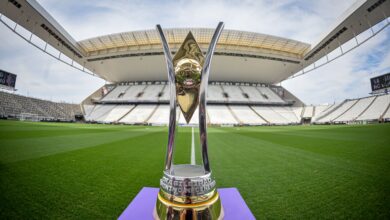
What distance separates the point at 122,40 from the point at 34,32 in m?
11.5

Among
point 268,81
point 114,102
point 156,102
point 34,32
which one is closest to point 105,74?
point 114,102

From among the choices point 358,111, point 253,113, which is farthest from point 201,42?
point 358,111

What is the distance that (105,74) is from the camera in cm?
4072

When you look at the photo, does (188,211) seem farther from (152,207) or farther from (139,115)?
(139,115)

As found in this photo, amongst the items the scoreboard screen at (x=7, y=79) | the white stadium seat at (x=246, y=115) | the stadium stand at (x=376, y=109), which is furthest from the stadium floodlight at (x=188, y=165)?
the scoreboard screen at (x=7, y=79)

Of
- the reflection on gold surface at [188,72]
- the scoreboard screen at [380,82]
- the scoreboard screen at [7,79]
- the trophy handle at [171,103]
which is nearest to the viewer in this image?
the trophy handle at [171,103]

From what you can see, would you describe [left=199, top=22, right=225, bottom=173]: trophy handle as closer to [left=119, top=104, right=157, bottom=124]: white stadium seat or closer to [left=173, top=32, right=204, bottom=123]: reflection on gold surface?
[left=173, top=32, right=204, bottom=123]: reflection on gold surface

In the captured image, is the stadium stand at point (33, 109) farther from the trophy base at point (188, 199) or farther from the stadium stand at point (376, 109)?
the stadium stand at point (376, 109)

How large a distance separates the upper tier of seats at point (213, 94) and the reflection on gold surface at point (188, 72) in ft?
118

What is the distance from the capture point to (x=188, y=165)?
1400 mm

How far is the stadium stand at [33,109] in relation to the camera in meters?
26.3

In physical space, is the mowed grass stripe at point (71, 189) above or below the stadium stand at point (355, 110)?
below

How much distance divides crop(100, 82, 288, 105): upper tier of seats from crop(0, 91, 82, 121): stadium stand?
7507 millimetres

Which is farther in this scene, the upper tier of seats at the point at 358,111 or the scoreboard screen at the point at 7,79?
the upper tier of seats at the point at 358,111
